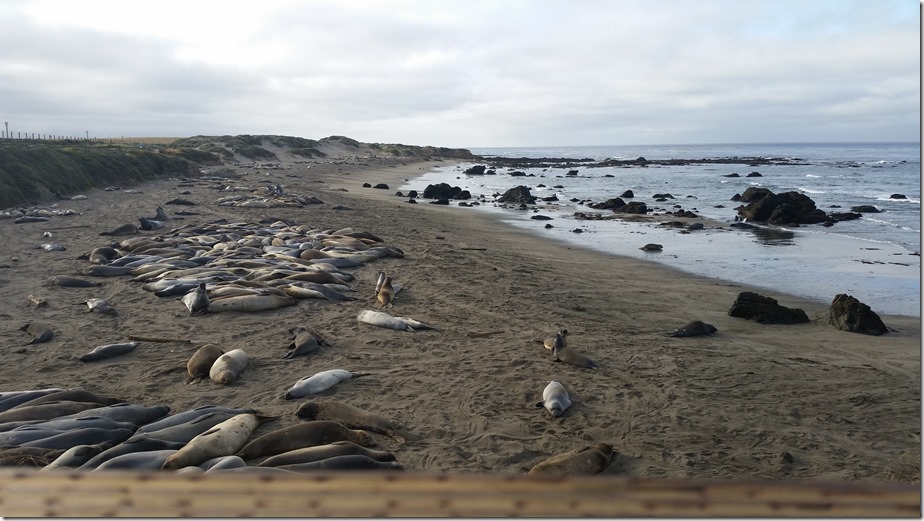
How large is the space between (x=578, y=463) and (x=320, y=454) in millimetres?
1822

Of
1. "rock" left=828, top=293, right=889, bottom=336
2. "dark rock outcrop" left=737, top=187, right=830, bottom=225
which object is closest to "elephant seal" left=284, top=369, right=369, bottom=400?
"rock" left=828, top=293, right=889, bottom=336

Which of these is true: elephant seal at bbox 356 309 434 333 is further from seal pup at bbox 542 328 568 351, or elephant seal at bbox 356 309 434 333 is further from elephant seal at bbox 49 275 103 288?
elephant seal at bbox 49 275 103 288

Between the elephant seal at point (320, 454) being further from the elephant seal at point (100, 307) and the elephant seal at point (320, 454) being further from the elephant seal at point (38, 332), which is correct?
the elephant seal at point (100, 307)

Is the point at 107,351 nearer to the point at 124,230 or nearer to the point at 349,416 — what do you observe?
the point at 349,416

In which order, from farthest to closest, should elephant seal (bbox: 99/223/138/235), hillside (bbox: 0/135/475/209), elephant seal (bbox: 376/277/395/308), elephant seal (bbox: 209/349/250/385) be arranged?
A: hillside (bbox: 0/135/475/209)
elephant seal (bbox: 99/223/138/235)
elephant seal (bbox: 376/277/395/308)
elephant seal (bbox: 209/349/250/385)

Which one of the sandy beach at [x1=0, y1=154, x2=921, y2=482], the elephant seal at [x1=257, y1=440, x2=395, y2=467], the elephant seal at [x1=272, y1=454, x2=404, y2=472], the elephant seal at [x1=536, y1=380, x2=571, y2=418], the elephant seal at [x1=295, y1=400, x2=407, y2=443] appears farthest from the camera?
the elephant seal at [x1=536, y1=380, x2=571, y2=418]

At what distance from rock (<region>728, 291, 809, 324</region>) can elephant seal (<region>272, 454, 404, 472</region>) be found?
674cm

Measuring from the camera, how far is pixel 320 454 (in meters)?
4.30

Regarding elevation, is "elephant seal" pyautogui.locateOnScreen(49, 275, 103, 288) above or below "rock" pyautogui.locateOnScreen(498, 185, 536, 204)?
below

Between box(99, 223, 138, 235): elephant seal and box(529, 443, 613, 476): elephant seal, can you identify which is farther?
box(99, 223, 138, 235): elephant seal

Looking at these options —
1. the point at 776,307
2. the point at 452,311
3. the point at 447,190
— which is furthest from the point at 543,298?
the point at 447,190

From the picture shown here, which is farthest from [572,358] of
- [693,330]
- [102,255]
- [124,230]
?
[124,230]

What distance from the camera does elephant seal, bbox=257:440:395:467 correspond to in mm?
4207

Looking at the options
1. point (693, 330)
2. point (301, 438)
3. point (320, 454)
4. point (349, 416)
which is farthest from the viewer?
point (693, 330)
